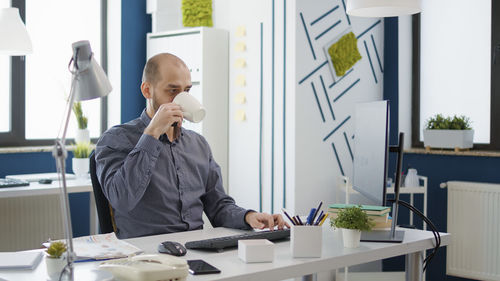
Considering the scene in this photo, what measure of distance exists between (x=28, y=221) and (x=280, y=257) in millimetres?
2934

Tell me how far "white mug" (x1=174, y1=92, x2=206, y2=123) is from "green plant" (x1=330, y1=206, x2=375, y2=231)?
1.91ft

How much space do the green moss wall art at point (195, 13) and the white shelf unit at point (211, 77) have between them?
11cm

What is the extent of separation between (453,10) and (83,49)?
11.2 feet

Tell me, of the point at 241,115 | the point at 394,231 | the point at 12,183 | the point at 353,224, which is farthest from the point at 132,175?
the point at 241,115

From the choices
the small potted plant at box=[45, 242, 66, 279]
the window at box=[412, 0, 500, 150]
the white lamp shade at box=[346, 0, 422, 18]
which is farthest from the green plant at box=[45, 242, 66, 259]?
the window at box=[412, 0, 500, 150]

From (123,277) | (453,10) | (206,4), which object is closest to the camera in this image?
(123,277)

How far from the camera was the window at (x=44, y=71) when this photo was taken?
461 cm

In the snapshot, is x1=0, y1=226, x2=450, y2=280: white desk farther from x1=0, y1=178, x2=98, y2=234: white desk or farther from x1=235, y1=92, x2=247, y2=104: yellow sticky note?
x1=235, y1=92, x2=247, y2=104: yellow sticky note

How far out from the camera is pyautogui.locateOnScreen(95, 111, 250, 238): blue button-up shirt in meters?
2.08

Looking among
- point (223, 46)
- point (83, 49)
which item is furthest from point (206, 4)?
point (83, 49)

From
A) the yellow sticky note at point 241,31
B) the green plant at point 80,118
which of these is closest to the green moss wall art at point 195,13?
the yellow sticky note at point 241,31

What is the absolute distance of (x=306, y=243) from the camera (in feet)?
5.68

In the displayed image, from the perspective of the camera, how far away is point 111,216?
87.8 inches

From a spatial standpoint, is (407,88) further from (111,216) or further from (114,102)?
(111,216)
